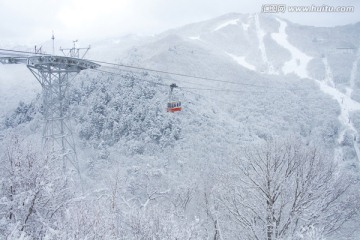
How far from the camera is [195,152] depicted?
7231 centimetres

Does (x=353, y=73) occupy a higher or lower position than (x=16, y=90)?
higher

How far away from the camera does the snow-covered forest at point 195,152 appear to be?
15406 millimetres

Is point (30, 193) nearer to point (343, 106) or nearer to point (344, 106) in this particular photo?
point (343, 106)

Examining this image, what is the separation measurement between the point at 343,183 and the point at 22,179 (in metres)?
20.2

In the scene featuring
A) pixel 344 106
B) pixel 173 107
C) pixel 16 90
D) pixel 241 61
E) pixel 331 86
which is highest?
pixel 241 61

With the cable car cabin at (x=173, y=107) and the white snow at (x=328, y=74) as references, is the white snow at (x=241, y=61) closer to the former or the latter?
the white snow at (x=328, y=74)

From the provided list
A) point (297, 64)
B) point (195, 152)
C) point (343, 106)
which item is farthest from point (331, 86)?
point (195, 152)

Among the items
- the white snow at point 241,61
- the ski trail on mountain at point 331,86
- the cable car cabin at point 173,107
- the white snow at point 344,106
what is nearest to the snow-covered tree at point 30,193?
the cable car cabin at point 173,107

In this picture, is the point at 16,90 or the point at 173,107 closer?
the point at 173,107

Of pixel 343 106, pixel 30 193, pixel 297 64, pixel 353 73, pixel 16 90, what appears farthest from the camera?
pixel 297 64

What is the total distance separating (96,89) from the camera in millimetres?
99500

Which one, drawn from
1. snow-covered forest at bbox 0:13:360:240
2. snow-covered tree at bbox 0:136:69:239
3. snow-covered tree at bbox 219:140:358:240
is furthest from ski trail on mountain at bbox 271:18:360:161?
snow-covered tree at bbox 0:136:69:239

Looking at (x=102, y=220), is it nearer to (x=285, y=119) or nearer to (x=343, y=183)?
(x=343, y=183)

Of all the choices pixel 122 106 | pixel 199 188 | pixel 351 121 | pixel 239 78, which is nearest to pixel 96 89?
pixel 122 106
